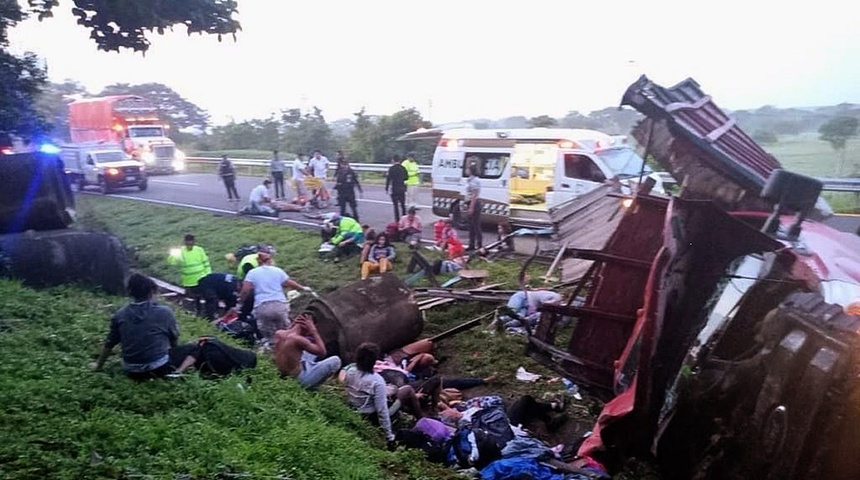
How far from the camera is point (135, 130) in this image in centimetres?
3303

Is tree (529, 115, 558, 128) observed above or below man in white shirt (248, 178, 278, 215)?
above

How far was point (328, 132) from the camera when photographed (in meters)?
35.4

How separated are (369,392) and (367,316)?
91.0 inches

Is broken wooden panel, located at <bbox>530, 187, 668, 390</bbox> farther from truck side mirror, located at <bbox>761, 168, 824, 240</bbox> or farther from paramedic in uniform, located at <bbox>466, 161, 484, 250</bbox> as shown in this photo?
paramedic in uniform, located at <bbox>466, 161, 484, 250</bbox>

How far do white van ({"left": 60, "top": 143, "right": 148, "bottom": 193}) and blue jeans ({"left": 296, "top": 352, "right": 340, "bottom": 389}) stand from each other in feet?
72.3

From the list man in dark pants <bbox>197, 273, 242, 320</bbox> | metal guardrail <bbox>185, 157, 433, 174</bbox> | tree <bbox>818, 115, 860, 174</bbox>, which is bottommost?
man in dark pants <bbox>197, 273, 242, 320</bbox>

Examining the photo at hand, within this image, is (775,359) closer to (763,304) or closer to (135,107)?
(763,304)

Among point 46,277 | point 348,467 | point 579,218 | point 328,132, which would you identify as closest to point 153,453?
point 348,467

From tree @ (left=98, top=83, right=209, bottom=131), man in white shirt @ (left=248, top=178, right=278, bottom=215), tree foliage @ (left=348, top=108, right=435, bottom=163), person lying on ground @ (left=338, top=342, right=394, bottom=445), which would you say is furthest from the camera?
tree @ (left=98, top=83, right=209, bottom=131)

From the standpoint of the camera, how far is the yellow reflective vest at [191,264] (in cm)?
1070

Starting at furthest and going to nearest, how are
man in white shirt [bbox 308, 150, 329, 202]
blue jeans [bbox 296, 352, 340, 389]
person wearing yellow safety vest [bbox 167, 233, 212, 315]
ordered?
man in white shirt [bbox 308, 150, 329, 202], person wearing yellow safety vest [bbox 167, 233, 212, 315], blue jeans [bbox 296, 352, 340, 389]

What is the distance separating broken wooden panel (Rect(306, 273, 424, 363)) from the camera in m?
8.30

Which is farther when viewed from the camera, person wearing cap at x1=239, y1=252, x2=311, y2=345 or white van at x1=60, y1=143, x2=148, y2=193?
white van at x1=60, y1=143, x2=148, y2=193

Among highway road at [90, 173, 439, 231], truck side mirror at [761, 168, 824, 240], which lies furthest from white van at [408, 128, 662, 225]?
truck side mirror at [761, 168, 824, 240]
